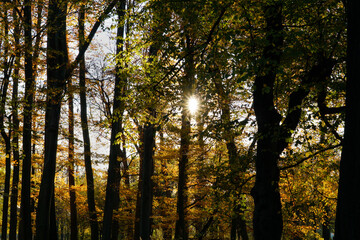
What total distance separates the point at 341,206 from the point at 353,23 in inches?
80.8

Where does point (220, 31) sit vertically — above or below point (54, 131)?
above

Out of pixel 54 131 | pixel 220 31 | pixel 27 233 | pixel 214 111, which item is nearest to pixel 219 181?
pixel 214 111

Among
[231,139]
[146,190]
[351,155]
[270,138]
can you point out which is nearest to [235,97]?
[231,139]

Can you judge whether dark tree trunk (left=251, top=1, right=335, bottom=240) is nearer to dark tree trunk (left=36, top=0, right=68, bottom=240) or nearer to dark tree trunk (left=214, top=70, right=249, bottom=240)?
dark tree trunk (left=214, top=70, right=249, bottom=240)

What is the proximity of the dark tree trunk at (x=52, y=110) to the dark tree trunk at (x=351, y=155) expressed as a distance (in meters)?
7.08

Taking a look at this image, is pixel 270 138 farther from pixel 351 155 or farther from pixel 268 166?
pixel 351 155

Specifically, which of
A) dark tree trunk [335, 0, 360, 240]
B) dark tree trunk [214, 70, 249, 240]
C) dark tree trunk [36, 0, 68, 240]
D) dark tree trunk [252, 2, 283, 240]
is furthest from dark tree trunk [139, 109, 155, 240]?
dark tree trunk [335, 0, 360, 240]

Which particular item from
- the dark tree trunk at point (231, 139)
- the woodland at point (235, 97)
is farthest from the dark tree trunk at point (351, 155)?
the dark tree trunk at point (231, 139)

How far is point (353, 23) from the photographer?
3.62 metres

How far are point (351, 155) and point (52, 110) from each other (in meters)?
7.64

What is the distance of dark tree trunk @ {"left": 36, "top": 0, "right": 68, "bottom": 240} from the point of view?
828 centimetres

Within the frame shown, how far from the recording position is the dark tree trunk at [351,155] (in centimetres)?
342

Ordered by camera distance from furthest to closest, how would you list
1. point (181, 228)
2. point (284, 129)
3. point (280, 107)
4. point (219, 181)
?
point (181, 228) < point (280, 107) < point (219, 181) < point (284, 129)

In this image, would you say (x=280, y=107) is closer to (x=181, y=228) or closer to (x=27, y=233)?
(x=181, y=228)
